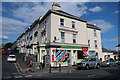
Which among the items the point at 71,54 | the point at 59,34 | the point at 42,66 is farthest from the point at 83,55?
the point at 42,66

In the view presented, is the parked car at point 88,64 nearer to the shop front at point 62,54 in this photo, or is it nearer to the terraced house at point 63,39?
the shop front at point 62,54

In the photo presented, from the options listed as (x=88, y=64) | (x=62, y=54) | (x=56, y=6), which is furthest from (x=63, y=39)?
→ (x=56, y=6)

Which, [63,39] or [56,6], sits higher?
[56,6]

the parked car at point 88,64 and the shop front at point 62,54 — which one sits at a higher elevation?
the shop front at point 62,54

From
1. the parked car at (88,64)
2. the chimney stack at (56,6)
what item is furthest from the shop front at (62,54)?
the chimney stack at (56,6)

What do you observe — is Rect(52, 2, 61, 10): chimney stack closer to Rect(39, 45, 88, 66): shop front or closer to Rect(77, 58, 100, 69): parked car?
Rect(39, 45, 88, 66): shop front

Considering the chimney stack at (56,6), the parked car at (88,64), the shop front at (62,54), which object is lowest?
the parked car at (88,64)

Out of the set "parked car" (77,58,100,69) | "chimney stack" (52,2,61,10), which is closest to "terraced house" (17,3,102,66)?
"chimney stack" (52,2,61,10)

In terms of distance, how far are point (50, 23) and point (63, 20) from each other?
3.22 metres

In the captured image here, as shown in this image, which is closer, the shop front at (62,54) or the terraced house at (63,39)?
the shop front at (62,54)

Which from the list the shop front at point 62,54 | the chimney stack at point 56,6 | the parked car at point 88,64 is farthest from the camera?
the chimney stack at point 56,6

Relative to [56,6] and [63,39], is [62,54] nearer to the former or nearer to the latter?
[63,39]

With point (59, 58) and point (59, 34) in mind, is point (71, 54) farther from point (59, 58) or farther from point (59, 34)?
point (59, 34)

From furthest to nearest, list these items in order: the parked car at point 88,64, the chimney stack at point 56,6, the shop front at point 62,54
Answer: the chimney stack at point 56,6 < the shop front at point 62,54 < the parked car at point 88,64
